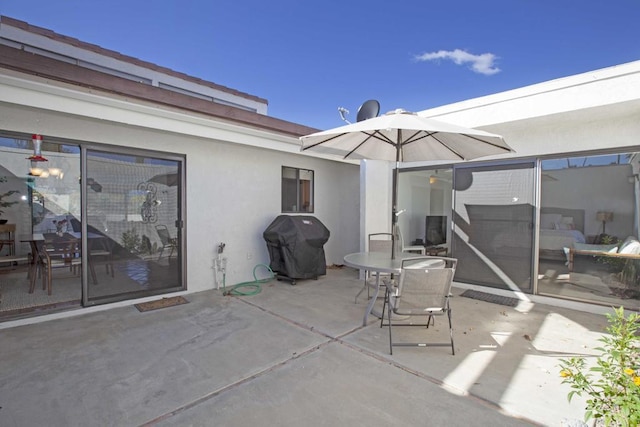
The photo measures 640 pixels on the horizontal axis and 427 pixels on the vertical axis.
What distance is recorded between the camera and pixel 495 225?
5363 mm

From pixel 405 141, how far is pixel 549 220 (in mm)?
2741

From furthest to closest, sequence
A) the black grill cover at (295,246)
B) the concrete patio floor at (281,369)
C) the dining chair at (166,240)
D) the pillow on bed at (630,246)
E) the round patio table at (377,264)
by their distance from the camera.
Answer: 1. the black grill cover at (295,246)
2. the dining chair at (166,240)
3. the pillow on bed at (630,246)
4. the round patio table at (377,264)
5. the concrete patio floor at (281,369)

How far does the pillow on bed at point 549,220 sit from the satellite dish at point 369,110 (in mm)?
3538

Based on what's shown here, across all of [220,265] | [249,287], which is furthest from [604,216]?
[220,265]

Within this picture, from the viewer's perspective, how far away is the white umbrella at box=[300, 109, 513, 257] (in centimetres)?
335

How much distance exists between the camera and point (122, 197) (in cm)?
459

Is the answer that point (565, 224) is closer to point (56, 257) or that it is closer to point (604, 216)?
point (604, 216)

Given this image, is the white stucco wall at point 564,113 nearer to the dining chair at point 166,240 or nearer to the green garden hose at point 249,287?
the green garden hose at point 249,287

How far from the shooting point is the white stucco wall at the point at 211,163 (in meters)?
3.67

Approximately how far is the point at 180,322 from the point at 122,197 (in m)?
2.11

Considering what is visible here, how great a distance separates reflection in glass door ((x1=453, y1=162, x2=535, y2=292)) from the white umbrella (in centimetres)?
144

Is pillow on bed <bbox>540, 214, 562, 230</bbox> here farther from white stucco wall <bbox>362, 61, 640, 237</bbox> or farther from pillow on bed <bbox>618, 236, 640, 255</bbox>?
white stucco wall <bbox>362, 61, 640, 237</bbox>

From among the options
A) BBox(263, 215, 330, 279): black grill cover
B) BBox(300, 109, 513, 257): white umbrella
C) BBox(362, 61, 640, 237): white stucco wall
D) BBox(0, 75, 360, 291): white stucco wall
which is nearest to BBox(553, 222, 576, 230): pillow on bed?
BBox(362, 61, 640, 237): white stucco wall

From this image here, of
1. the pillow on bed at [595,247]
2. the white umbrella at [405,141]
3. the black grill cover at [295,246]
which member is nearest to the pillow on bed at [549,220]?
the pillow on bed at [595,247]
